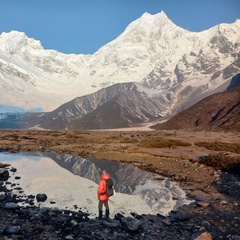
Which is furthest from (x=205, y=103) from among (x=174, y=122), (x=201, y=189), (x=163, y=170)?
(x=201, y=189)

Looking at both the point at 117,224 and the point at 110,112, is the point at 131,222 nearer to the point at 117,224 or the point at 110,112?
the point at 117,224

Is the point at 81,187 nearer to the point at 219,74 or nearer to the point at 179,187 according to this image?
the point at 179,187

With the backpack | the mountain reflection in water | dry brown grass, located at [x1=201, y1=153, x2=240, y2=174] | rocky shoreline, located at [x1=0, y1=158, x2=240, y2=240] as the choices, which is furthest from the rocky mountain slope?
the backpack

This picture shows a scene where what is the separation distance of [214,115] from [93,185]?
68.8 meters

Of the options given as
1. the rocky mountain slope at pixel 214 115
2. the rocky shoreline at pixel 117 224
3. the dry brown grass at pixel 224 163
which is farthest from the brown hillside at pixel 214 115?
the rocky shoreline at pixel 117 224

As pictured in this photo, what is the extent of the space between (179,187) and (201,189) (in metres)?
1.42

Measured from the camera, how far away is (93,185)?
64.6 ft

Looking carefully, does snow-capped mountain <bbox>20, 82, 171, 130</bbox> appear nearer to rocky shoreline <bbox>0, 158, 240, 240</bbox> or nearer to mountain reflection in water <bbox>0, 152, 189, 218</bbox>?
mountain reflection in water <bbox>0, 152, 189, 218</bbox>

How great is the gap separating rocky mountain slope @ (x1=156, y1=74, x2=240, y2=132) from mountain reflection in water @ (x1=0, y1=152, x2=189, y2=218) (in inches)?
1877

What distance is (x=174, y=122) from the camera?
9094cm

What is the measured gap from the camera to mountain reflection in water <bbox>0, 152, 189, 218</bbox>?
49.6ft

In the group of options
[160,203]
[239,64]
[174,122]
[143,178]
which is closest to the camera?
[160,203]

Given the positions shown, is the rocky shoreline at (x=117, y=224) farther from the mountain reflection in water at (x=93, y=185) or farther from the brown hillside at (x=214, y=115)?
the brown hillside at (x=214, y=115)

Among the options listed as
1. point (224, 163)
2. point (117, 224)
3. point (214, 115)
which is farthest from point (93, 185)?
point (214, 115)
